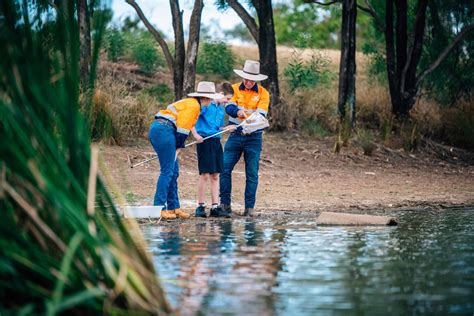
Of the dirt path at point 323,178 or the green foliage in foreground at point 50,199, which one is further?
the dirt path at point 323,178

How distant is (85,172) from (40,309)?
819 millimetres

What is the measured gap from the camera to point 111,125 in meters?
18.5

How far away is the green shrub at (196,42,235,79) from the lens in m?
29.4

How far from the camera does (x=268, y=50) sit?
899 inches

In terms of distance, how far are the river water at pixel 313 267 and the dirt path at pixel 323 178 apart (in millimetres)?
2328

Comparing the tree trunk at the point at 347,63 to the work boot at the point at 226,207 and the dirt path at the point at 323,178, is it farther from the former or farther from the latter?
the work boot at the point at 226,207

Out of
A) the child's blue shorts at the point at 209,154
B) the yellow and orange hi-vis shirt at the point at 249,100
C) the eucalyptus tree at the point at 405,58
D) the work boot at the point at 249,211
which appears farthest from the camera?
the eucalyptus tree at the point at 405,58

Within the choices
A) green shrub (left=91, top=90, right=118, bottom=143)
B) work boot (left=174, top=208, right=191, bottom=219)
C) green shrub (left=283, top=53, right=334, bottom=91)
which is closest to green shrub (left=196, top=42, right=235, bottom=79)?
green shrub (left=283, top=53, right=334, bottom=91)

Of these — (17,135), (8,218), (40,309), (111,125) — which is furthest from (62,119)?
(111,125)

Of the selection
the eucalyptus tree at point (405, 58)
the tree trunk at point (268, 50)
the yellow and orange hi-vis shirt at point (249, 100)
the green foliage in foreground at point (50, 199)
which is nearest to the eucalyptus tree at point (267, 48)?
the tree trunk at point (268, 50)

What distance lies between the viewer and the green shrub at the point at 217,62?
29359 mm

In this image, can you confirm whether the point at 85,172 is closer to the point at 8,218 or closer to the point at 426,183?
the point at 8,218

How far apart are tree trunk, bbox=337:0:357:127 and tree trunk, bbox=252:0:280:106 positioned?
56.9 inches

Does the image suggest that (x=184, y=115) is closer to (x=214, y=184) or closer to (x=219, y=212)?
(x=214, y=184)
